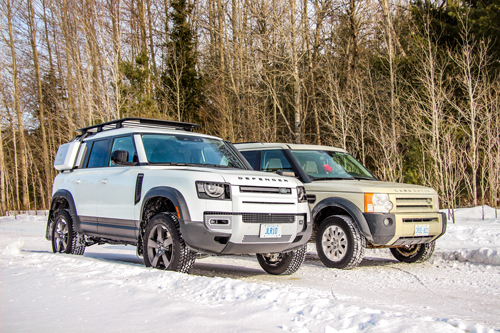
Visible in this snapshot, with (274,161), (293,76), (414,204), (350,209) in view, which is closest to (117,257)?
(274,161)

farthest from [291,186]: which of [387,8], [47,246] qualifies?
[387,8]

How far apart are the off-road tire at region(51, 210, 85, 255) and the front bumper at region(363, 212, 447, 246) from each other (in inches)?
186

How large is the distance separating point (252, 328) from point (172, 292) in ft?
4.26

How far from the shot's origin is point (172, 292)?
15.1 ft

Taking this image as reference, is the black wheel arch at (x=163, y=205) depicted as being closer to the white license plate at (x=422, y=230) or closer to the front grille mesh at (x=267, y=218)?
the front grille mesh at (x=267, y=218)

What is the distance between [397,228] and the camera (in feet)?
23.1

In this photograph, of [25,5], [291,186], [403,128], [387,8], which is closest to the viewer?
[291,186]

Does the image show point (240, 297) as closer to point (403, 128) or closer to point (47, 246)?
point (47, 246)

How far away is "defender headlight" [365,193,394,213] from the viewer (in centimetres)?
713

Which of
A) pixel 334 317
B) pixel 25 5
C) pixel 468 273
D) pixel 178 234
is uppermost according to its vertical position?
pixel 25 5

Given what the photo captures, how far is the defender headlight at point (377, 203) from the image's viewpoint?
7.13 metres

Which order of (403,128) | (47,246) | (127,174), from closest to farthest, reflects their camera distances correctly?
(127,174)
(47,246)
(403,128)

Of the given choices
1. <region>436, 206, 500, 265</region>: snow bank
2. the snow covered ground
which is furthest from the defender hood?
<region>436, 206, 500, 265</region>: snow bank

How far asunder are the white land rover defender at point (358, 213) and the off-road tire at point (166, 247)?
180 centimetres
